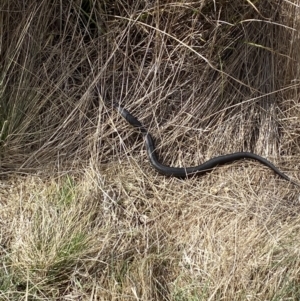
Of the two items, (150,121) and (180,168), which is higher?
(150,121)

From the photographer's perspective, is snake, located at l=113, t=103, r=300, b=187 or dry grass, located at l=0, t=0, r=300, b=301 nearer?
dry grass, located at l=0, t=0, r=300, b=301

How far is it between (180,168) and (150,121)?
36 centimetres

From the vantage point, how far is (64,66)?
12.6ft

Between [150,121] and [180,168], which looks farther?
[150,121]

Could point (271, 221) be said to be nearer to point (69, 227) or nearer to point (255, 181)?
point (255, 181)

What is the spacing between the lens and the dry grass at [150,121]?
10.9 feet

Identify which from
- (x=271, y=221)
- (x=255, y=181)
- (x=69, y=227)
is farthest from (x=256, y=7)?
(x=69, y=227)

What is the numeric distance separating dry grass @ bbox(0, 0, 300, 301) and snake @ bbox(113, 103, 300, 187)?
0.13 ft

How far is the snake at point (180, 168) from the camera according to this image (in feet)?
12.2

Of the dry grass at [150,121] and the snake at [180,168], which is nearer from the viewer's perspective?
the dry grass at [150,121]

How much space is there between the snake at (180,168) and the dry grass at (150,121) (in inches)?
1.5

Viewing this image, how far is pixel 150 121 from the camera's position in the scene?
3.88 meters

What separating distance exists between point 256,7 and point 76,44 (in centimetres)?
112

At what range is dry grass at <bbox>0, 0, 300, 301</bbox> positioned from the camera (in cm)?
332
